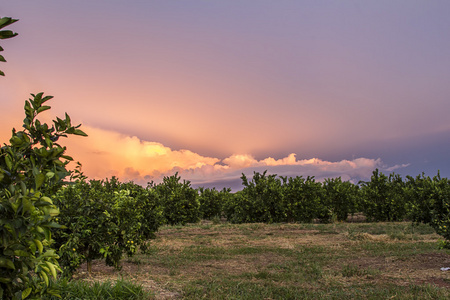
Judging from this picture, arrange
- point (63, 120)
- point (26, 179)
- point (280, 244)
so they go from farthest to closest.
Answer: point (280, 244), point (63, 120), point (26, 179)

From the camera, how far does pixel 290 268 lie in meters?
8.53

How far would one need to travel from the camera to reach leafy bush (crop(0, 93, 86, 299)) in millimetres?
2184

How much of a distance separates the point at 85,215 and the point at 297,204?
54.0 feet

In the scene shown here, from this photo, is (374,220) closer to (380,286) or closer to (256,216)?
(256,216)

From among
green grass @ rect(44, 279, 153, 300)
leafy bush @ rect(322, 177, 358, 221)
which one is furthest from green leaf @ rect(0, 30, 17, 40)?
leafy bush @ rect(322, 177, 358, 221)

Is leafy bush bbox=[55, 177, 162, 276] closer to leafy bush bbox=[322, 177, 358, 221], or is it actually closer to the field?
the field

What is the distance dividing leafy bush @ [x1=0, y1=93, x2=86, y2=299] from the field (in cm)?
370

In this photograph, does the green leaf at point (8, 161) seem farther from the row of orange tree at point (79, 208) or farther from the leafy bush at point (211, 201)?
the leafy bush at point (211, 201)

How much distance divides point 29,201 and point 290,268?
7670 mm

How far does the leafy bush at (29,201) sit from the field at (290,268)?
370 centimetres

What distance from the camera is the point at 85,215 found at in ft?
22.8

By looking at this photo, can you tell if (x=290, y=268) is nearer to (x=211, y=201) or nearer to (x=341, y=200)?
(x=341, y=200)

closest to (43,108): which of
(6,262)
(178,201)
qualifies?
(6,262)

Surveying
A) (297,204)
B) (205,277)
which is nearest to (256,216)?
(297,204)
